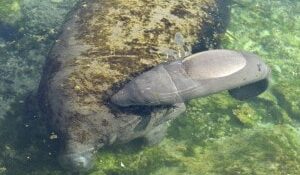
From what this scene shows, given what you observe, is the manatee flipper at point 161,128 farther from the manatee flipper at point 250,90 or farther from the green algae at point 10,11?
the green algae at point 10,11

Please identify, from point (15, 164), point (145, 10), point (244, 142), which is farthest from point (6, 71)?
point (244, 142)

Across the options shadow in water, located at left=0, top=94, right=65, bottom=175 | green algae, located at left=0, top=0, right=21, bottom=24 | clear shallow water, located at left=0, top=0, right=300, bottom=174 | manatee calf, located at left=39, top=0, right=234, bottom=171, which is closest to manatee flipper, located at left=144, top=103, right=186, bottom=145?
manatee calf, located at left=39, top=0, right=234, bottom=171

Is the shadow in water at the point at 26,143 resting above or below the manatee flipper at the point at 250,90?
below

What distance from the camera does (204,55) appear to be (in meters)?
5.94

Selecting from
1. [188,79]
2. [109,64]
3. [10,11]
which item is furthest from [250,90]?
[10,11]

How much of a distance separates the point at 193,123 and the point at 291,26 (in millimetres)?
4102

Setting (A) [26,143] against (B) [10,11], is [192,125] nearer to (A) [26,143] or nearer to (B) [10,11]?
(A) [26,143]

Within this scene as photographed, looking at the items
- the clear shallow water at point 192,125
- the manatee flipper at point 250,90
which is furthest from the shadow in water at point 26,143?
the manatee flipper at point 250,90

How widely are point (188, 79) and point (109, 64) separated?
106cm

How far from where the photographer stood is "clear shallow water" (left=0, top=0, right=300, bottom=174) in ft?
19.2

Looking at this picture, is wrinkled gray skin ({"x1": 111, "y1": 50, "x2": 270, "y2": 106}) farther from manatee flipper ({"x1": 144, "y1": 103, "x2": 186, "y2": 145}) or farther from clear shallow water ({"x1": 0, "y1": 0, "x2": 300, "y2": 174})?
clear shallow water ({"x1": 0, "y1": 0, "x2": 300, "y2": 174})

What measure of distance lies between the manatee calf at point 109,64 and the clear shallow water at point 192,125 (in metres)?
0.34

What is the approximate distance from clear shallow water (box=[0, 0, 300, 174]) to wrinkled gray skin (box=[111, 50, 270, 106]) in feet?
2.74

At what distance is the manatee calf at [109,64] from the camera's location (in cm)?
546
